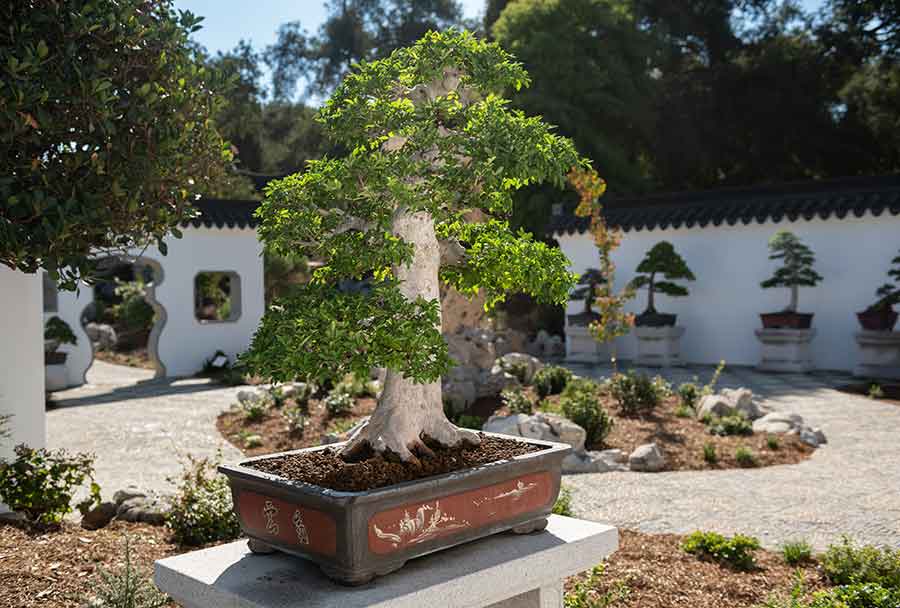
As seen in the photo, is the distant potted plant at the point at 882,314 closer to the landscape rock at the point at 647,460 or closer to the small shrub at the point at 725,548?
the landscape rock at the point at 647,460

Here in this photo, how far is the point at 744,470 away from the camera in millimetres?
7328

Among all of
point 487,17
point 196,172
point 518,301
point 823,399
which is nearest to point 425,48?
point 196,172

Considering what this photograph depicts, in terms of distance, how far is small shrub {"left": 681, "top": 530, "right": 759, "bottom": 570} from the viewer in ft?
15.4

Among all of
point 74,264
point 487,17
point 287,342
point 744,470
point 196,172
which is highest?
point 487,17

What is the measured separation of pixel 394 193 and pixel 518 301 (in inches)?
735

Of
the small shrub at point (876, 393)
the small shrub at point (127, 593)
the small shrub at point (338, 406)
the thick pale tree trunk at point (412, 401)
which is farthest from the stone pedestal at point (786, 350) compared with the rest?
the small shrub at point (127, 593)


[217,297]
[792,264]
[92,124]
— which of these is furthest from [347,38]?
[92,124]

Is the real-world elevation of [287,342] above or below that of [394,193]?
below

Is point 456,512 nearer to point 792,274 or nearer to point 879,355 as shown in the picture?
point 879,355

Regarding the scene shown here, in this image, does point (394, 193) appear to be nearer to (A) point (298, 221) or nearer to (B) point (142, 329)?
(A) point (298, 221)

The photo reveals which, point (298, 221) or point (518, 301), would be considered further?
point (518, 301)

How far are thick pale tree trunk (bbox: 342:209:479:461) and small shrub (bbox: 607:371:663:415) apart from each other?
20.7 ft

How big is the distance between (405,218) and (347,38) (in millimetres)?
30824

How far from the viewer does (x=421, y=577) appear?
282 centimetres
